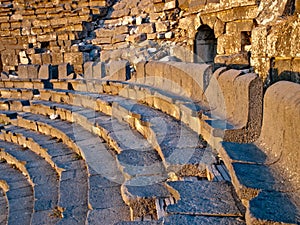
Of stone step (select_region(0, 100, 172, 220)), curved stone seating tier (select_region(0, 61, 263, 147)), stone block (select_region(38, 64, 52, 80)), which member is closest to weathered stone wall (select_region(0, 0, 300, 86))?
curved stone seating tier (select_region(0, 61, 263, 147))

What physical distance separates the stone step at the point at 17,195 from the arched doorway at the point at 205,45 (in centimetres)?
570

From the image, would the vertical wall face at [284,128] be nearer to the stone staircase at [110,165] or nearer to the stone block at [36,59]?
the stone staircase at [110,165]

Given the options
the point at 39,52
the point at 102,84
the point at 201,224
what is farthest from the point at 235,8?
the point at 39,52

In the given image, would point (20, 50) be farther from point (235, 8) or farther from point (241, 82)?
point (241, 82)

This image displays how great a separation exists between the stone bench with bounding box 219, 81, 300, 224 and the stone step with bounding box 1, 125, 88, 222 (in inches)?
77.9

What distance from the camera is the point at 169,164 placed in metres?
3.04

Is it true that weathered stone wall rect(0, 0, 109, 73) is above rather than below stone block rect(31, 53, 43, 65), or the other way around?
above

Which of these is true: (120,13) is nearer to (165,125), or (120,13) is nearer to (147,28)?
(147,28)

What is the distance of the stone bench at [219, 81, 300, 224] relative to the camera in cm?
171

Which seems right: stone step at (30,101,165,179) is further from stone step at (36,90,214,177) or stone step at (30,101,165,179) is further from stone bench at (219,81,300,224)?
stone bench at (219,81,300,224)

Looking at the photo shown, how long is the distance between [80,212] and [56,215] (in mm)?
441

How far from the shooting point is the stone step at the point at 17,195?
4242 mm

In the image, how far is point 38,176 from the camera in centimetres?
519

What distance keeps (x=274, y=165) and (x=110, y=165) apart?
97.4 inches
